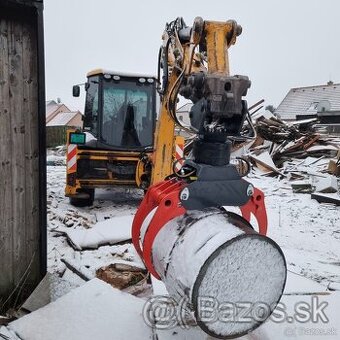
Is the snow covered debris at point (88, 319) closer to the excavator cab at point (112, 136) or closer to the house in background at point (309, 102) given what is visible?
the excavator cab at point (112, 136)

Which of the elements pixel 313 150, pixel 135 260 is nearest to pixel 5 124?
pixel 135 260

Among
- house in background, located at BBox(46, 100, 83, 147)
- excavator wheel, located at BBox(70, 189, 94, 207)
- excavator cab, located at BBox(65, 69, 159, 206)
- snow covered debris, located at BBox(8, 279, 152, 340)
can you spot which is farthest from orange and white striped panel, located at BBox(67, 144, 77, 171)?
snow covered debris, located at BBox(8, 279, 152, 340)

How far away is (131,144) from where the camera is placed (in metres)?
7.51

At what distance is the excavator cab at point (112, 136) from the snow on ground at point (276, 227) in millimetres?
560

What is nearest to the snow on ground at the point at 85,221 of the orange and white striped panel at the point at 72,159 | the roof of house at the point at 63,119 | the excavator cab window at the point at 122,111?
the orange and white striped panel at the point at 72,159

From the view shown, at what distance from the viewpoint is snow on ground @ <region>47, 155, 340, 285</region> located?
13.5ft

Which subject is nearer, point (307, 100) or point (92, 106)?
point (92, 106)

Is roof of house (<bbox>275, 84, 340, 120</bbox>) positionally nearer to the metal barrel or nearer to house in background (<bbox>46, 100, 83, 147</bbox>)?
house in background (<bbox>46, 100, 83, 147</bbox>)

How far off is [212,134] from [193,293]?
0.88 metres

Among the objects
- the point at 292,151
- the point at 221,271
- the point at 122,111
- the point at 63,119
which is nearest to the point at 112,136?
the point at 122,111

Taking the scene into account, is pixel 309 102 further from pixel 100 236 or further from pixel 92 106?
pixel 100 236

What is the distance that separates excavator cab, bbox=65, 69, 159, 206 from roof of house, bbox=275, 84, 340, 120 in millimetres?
22204

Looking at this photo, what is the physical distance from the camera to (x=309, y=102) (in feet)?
94.1

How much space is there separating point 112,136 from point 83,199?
1385mm
